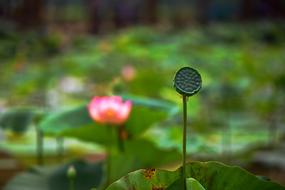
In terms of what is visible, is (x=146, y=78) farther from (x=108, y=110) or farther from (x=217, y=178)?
(x=217, y=178)

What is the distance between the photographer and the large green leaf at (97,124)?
1727 mm

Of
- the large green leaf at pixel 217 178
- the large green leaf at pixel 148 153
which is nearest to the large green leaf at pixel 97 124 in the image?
the large green leaf at pixel 148 153

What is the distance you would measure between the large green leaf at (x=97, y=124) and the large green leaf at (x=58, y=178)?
113mm

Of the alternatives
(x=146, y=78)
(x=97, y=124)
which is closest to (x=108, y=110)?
(x=97, y=124)

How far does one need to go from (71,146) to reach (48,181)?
127 centimetres

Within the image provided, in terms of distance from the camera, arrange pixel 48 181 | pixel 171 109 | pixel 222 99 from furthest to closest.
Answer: pixel 222 99 → pixel 171 109 → pixel 48 181

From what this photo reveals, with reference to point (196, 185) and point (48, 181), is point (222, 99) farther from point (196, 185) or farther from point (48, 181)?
point (196, 185)

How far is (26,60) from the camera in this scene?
7.08 m

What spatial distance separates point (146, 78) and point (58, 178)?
2280mm

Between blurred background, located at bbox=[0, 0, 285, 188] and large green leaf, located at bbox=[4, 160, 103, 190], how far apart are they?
0.11 meters

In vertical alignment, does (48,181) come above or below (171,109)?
below

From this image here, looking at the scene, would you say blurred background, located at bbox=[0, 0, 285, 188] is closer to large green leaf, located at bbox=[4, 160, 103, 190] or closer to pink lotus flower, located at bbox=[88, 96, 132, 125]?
large green leaf, located at bbox=[4, 160, 103, 190]

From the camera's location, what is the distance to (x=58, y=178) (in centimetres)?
161

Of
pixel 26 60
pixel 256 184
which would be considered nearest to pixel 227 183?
pixel 256 184
